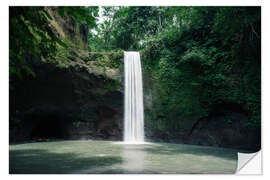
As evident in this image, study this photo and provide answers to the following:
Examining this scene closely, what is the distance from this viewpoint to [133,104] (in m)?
9.62

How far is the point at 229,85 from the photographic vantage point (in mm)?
7758

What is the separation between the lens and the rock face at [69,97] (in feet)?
28.0

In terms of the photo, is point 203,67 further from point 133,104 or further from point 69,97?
point 69,97

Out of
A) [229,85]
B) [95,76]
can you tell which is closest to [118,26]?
[95,76]

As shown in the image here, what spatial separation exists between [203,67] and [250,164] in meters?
5.56

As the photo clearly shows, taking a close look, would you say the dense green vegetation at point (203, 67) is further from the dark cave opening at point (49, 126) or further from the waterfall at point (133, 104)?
the dark cave opening at point (49, 126)

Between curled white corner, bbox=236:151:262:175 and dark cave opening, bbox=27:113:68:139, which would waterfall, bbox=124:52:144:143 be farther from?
curled white corner, bbox=236:151:262:175

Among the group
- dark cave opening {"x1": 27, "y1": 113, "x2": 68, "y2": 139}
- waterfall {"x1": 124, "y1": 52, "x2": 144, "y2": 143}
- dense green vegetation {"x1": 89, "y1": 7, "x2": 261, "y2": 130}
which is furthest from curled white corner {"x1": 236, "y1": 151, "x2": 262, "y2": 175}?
dark cave opening {"x1": 27, "y1": 113, "x2": 68, "y2": 139}

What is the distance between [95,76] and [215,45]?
5.11 m

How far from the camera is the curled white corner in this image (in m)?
3.19

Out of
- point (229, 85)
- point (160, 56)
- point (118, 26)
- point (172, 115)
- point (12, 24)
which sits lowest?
point (172, 115)

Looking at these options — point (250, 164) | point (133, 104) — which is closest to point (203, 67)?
point (133, 104)

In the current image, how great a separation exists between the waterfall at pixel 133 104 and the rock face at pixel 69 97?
35 centimetres
